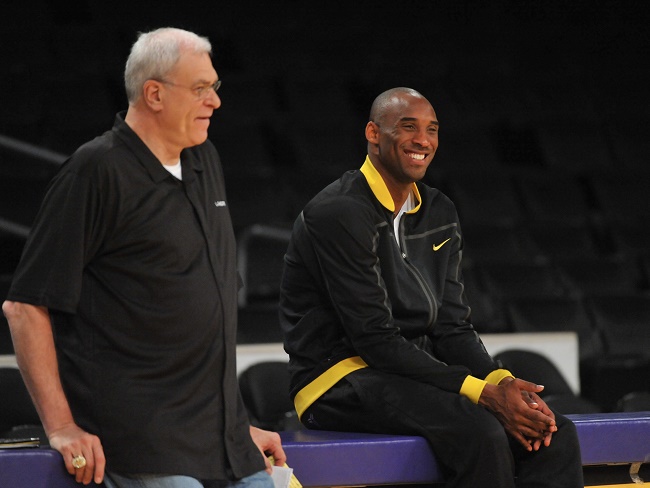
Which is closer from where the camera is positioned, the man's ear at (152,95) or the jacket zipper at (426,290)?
the man's ear at (152,95)

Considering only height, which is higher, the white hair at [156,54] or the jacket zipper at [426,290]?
the white hair at [156,54]

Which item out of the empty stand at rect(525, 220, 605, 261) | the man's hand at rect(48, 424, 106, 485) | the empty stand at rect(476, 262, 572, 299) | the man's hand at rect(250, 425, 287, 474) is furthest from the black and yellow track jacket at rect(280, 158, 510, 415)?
the empty stand at rect(525, 220, 605, 261)

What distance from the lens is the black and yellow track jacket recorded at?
2.66m

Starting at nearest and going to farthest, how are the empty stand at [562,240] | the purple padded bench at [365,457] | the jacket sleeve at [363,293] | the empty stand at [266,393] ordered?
the purple padded bench at [365,457] → the jacket sleeve at [363,293] → the empty stand at [266,393] → the empty stand at [562,240]

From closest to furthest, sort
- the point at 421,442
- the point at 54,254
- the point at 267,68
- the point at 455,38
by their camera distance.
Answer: the point at 54,254 → the point at 421,442 → the point at 267,68 → the point at 455,38

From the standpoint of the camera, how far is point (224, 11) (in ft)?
20.4

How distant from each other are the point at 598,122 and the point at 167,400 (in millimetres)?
4829

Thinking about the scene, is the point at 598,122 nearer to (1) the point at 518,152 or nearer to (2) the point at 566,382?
(1) the point at 518,152

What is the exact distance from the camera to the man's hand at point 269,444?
90.3 inches

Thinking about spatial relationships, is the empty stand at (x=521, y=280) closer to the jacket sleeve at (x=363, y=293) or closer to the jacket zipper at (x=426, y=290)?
the jacket zipper at (x=426, y=290)

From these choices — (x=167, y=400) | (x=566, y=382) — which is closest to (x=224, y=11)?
(x=566, y=382)

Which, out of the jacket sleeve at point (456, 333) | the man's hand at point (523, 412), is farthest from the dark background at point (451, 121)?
the man's hand at point (523, 412)

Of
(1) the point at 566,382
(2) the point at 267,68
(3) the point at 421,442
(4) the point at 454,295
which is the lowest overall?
(1) the point at 566,382

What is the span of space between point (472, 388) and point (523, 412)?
0.45 ft
